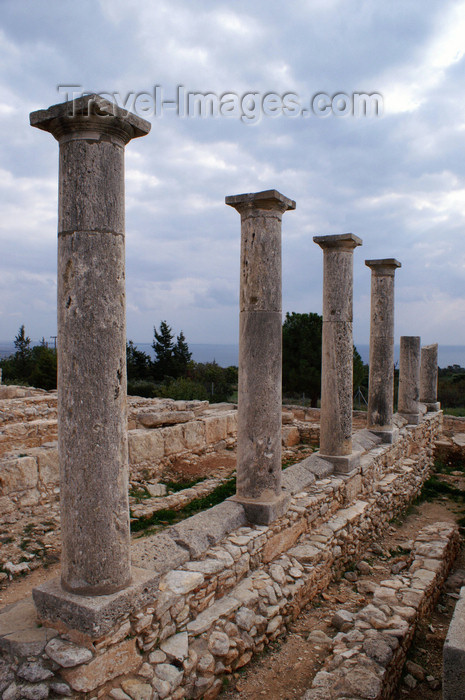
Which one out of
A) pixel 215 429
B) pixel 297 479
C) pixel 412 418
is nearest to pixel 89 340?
pixel 297 479

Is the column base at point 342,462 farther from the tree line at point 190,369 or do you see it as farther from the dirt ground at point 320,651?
the tree line at point 190,369

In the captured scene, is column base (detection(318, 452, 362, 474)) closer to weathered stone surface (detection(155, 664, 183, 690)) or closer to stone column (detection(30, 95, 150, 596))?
weathered stone surface (detection(155, 664, 183, 690))

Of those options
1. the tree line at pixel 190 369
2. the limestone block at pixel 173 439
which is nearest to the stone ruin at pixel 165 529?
the limestone block at pixel 173 439

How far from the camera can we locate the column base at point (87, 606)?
349 centimetres

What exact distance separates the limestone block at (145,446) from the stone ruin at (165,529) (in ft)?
6.21

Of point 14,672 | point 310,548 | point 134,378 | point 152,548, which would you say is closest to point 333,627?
point 310,548

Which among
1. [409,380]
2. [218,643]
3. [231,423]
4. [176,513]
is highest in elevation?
[409,380]

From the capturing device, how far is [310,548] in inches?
243

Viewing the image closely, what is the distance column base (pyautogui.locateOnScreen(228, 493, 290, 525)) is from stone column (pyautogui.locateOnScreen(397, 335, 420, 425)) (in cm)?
775

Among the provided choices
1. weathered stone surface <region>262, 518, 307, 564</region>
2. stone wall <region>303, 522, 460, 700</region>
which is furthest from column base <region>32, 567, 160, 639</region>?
weathered stone surface <region>262, 518, 307, 564</region>

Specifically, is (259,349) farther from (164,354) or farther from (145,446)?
(164,354)

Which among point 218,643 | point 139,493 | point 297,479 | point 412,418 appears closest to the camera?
point 218,643

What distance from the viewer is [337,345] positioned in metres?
8.26

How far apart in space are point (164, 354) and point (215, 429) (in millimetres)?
28612
